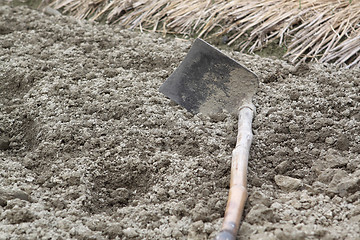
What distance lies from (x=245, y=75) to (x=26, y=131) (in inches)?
47.8

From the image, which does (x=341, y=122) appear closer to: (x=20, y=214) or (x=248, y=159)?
(x=248, y=159)

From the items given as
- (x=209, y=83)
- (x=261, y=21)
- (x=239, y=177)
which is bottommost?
(x=239, y=177)

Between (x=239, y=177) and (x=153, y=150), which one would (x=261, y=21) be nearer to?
(x=153, y=150)

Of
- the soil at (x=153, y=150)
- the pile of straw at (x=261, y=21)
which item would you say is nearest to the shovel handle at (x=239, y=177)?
the soil at (x=153, y=150)

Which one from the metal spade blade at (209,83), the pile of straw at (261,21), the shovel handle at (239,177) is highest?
the pile of straw at (261,21)

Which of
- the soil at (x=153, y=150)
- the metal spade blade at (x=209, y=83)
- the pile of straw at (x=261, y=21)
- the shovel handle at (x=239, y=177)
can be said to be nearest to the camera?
the shovel handle at (x=239, y=177)

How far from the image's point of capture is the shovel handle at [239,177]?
59.4 inches

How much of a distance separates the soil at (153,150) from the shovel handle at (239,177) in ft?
0.17

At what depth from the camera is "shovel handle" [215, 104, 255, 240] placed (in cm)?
151

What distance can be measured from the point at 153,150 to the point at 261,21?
1382 millimetres

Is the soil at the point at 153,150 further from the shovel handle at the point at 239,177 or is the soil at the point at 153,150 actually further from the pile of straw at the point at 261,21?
the pile of straw at the point at 261,21

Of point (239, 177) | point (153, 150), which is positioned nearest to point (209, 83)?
point (153, 150)

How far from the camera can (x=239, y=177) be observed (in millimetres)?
1738

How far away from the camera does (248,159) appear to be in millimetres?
1939
